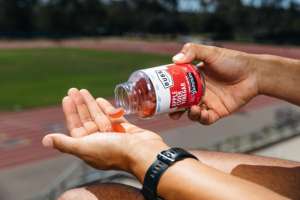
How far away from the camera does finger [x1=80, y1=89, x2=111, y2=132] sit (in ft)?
4.03

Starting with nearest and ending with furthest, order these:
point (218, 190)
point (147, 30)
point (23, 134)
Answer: point (218, 190) < point (23, 134) < point (147, 30)

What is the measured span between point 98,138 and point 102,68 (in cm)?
1963

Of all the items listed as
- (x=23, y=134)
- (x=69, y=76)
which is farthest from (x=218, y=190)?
(x=69, y=76)

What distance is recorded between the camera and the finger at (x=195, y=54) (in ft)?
4.92

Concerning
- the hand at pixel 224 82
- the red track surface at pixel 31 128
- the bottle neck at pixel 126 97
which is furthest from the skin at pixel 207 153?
the red track surface at pixel 31 128

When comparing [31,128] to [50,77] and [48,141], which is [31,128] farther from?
[48,141]

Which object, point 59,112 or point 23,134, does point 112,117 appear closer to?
point 23,134

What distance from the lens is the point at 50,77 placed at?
17.5m

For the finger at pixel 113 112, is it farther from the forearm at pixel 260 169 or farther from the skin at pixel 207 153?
the forearm at pixel 260 169

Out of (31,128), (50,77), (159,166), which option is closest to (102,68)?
(50,77)

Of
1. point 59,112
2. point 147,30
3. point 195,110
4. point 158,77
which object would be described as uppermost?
point 158,77

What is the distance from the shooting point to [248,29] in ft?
136

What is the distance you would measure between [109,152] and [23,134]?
8604 millimetres

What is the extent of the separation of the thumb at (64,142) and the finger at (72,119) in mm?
43
